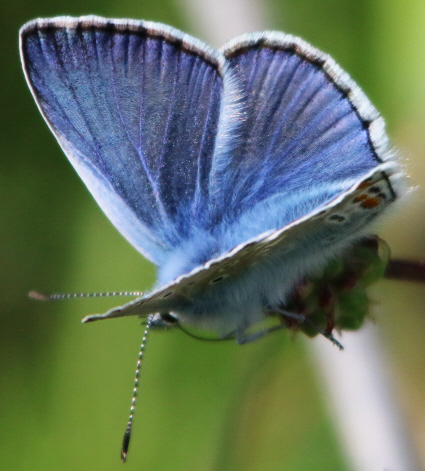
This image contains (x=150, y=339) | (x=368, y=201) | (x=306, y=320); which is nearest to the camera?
(x=368, y=201)

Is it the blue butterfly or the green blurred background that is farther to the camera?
the green blurred background

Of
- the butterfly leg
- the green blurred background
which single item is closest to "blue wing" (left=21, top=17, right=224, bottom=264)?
the butterfly leg

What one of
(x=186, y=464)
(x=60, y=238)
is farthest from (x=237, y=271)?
(x=60, y=238)

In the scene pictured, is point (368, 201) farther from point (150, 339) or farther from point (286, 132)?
point (150, 339)

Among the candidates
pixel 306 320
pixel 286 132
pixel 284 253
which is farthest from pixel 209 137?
pixel 306 320

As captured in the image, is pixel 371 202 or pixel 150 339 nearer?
pixel 371 202

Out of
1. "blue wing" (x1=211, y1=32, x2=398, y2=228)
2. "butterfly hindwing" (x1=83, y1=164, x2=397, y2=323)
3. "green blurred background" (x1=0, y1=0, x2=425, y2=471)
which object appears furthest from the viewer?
"green blurred background" (x1=0, y1=0, x2=425, y2=471)

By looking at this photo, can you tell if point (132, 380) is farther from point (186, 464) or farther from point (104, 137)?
point (104, 137)

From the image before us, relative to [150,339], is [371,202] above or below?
above

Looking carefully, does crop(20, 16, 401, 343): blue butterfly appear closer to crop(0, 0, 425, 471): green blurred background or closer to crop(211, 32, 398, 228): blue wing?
crop(211, 32, 398, 228): blue wing
